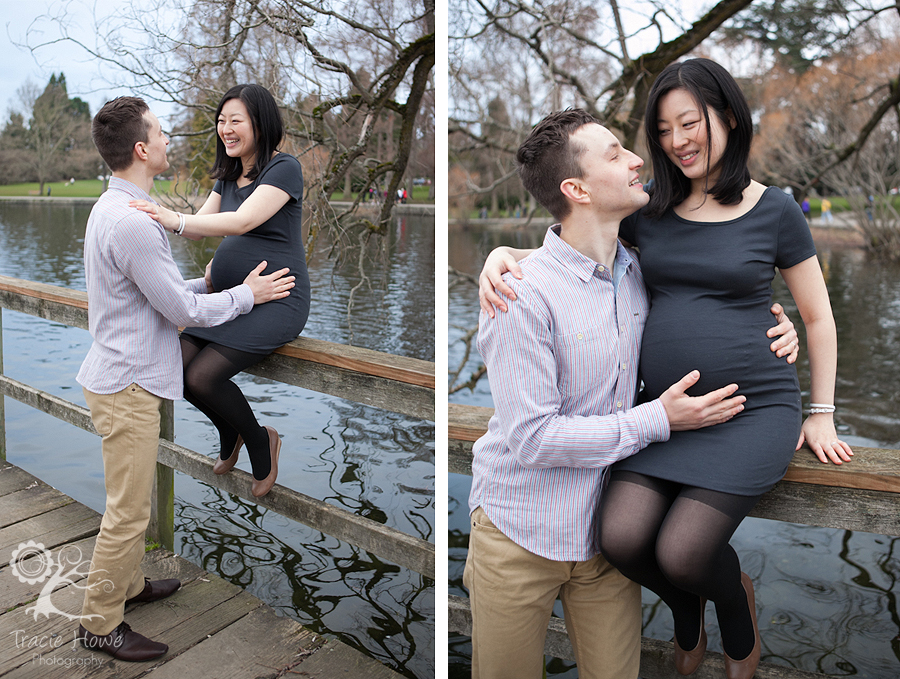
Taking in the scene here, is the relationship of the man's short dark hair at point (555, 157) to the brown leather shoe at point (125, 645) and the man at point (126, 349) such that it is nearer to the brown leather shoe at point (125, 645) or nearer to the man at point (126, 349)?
the man at point (126, 349)

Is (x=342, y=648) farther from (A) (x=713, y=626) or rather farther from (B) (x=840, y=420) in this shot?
(B) (x=840, y=420)

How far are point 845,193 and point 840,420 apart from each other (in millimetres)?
12482

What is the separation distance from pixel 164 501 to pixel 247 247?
966 millimetres

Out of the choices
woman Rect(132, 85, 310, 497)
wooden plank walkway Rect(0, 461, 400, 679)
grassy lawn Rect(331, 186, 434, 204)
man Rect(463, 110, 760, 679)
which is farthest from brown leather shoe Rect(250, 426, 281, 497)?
grassy lawn Rect(331, 186, 434, 204)

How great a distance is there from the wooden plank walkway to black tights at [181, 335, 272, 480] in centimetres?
38

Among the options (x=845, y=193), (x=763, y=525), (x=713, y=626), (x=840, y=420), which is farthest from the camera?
(x=845, y=193)

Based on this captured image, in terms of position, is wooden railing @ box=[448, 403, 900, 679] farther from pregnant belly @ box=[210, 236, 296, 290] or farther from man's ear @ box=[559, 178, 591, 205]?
pregnant belly @ box=[210, 236, 296, 290]

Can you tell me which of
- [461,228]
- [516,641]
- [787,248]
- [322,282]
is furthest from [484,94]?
[516,641]

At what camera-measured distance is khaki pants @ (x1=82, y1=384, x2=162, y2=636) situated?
1.73 meters

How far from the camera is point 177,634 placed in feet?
5.97

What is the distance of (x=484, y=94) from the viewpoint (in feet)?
12.1

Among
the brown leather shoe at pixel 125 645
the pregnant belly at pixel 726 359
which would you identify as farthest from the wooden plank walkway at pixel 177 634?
the pregnant belly at pixel 726 359

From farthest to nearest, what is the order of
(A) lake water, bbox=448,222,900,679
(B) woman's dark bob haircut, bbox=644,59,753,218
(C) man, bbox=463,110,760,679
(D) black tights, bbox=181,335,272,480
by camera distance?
(A) lake water, bbox=448,222,900,679
(D) black tights, bbox=181,335,272,480
(B) woman's dark bob haircut, bbox=644,59,753,218
(C) man, bbox=463,110,760,679

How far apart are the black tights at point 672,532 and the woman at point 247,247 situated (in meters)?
1.06
